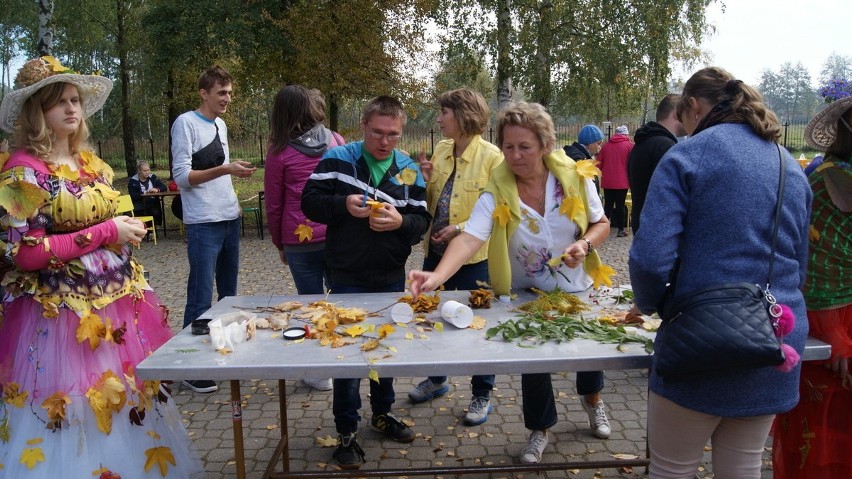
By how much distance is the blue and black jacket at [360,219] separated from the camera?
3.16 meters

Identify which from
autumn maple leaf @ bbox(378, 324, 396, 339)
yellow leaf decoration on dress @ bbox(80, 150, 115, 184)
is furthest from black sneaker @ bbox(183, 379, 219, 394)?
autumn maple leaf @ bbox(378, 324, 396, 339)

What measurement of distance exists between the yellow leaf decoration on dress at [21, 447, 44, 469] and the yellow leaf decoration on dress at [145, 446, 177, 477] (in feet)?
1.29

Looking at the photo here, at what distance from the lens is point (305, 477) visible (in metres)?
2.97

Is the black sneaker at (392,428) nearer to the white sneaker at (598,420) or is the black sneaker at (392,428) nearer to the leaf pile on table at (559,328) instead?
the white sneaker at (598,420)

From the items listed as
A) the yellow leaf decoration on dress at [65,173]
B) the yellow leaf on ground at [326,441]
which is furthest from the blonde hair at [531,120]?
the yellow leaf on ground at [326,441]

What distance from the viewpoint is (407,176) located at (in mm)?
3201

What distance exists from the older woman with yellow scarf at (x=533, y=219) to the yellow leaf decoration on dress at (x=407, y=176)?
44 cm

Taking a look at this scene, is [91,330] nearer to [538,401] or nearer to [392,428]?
[392,428]

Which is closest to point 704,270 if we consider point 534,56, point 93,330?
point 93,330

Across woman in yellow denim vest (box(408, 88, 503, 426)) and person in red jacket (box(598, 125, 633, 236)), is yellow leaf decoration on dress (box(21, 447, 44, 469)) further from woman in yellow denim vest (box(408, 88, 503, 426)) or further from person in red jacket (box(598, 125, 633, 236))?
person in red jacket (box(598, 125, 633, 236))

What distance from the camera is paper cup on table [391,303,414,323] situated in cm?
268

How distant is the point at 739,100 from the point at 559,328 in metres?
1.02

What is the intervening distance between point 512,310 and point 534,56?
43.1 ft

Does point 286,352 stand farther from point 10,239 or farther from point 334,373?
point 10,239
